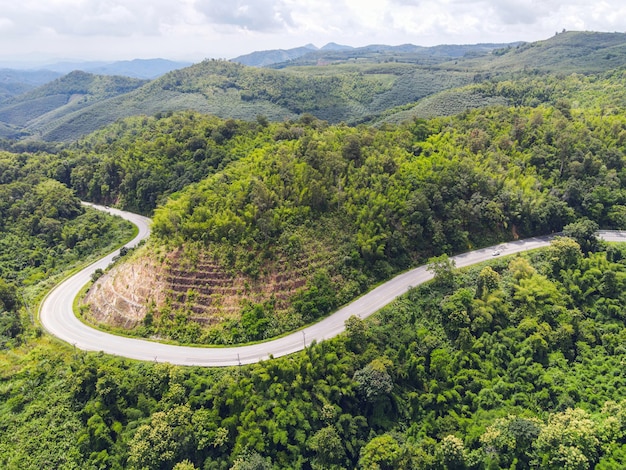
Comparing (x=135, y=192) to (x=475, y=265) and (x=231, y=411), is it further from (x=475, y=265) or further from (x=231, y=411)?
(x=475, y=265)

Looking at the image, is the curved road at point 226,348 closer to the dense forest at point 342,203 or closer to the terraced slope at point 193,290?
the dense forest at point 342,203

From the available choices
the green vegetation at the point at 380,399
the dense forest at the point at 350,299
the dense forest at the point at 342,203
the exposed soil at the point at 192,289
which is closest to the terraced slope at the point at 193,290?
the exposed soil at the point at 192,289

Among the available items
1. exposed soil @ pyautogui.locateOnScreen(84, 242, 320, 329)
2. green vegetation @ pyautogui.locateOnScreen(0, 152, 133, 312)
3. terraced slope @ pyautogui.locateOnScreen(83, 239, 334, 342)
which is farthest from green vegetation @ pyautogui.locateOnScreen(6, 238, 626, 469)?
green vegetation @ pyautogui.locateOnScreen(0, 152, 133, 312)

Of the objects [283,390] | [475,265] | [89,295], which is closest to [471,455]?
[283,390]

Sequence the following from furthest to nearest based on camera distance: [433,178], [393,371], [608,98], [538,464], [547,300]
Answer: [608,98]
[433,178]
[547,300]
[393,371]
[538,464]

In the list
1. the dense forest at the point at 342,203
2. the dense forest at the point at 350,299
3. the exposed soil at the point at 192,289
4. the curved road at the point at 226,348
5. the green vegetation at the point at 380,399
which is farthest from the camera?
the dense forest at the point at 342,203

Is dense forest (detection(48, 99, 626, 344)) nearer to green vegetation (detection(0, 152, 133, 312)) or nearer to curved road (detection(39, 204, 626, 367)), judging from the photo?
curved road (detection(39, 204, 626, 367))
